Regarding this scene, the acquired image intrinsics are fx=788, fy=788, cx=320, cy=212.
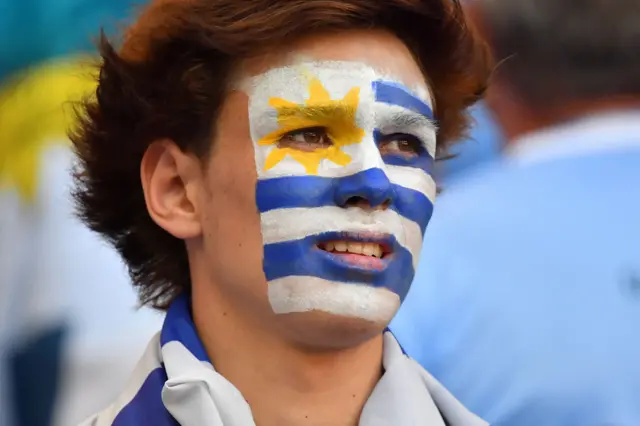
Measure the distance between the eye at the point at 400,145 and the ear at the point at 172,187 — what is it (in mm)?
236

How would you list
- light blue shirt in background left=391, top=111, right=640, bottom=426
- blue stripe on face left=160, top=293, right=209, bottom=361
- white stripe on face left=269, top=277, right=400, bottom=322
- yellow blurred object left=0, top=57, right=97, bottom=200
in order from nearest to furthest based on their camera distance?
white stripe on face left=269, top=277, right=400, bottom=322
blue stripe on face left=160, top=293, right=209, bottom=361
light blue shirt in background left=391, top=111, right=640, bottom=426
yellow blurred object left=0, top=57, right=97, bottom=200

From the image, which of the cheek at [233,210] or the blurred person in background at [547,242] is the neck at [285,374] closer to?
the cheek at [233,210]

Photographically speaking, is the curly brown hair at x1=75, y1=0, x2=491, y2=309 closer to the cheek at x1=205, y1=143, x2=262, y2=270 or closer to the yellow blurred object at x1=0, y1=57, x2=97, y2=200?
the cheek at x1=205, y1=143, x2=262, y2=270

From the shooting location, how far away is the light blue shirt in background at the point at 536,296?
55.0 inches

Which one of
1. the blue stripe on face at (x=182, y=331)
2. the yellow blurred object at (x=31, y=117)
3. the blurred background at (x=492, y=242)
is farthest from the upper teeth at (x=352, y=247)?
the yellow blurred object at (x=31, y=117)

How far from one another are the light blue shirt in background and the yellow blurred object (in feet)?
2.47

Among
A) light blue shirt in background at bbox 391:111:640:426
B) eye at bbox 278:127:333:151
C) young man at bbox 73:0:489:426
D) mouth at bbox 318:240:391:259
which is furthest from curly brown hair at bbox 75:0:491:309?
light blue shirt in background at bbox 391:111:640:426

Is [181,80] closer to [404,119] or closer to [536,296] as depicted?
[404,119]

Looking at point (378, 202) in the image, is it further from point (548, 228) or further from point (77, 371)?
point (77, 371)

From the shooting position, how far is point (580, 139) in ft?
5.21

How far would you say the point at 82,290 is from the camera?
4.91ft

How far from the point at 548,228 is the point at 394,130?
0.63 metres

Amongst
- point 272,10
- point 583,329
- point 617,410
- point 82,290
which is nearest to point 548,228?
point 583,329

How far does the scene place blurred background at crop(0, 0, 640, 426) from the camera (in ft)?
4.65
